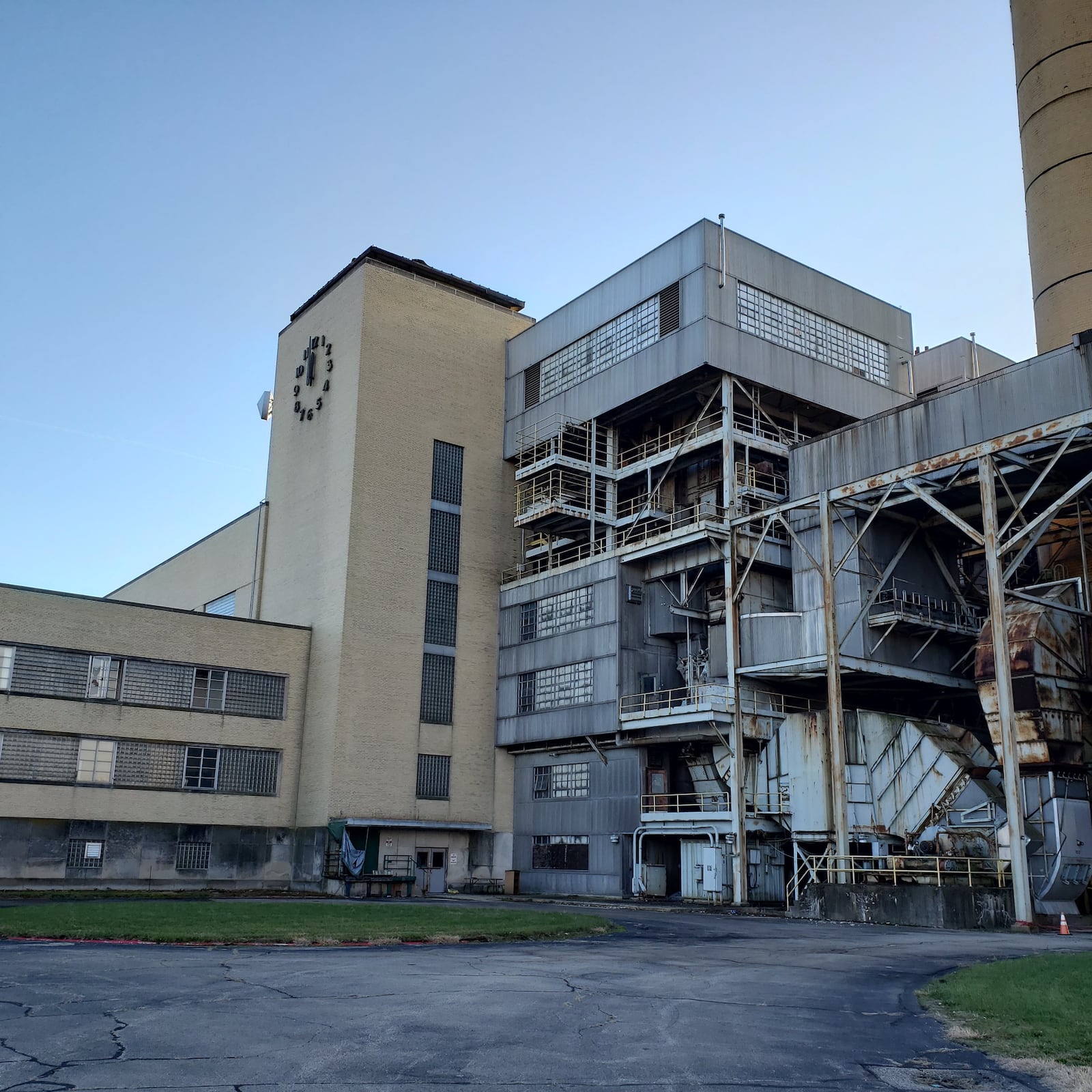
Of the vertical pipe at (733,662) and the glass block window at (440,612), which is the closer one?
the vertical pipe at (733,662)

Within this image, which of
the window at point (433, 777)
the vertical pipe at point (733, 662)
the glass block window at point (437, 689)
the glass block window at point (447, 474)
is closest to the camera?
the vertical pipe at point (733, 662)

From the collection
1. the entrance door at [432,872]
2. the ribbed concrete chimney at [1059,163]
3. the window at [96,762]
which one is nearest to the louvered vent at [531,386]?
the entrance door at [432,872]

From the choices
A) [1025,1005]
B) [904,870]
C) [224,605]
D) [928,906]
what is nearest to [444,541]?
[224,605]

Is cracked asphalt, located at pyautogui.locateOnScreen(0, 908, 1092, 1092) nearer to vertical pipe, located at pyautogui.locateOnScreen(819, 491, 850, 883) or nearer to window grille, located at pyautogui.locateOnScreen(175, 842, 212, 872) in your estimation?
vertical pipe, located at pyautogui.locateOnScreen(819, 491, 850, 883)

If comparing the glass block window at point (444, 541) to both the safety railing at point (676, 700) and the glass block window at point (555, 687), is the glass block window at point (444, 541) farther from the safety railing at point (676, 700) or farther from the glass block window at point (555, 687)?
the safety railing at point (676, 700)

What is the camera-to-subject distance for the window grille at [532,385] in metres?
47.2

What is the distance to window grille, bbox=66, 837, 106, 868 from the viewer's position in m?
36.4

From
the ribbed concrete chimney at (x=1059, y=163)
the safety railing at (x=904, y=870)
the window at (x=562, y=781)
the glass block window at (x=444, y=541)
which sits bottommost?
the safety railing at (x=904, y=870)

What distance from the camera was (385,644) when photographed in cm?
4238

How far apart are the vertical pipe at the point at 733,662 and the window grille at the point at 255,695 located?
16850 mm

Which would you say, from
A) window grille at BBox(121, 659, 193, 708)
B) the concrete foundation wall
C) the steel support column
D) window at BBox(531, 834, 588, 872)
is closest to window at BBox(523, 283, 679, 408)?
the steel support column

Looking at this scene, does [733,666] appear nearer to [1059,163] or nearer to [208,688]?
[208,688]

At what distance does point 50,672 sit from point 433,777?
46.6 ft

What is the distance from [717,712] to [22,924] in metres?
22.4
